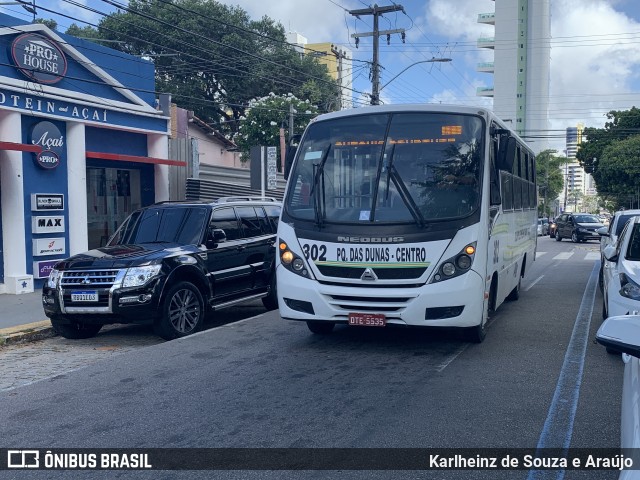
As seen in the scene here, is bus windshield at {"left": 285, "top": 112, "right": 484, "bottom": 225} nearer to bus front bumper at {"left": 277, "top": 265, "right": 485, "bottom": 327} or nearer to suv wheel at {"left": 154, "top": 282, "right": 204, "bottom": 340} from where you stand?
bus front bumper at {"left": 277, "top": 265, "right": 485, "bottom": 327}

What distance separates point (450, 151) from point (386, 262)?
5.25 ft

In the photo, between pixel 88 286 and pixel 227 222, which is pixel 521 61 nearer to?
pixel 227 222

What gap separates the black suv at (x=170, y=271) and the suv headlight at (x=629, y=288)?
18.5 feet

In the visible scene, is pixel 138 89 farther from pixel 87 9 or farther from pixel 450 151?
pixel 450 151

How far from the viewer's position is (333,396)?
601 centimetres

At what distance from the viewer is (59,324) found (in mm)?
9438

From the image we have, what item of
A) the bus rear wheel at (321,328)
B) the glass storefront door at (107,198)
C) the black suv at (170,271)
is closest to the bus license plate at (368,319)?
the bus rear wheel at (321,328)

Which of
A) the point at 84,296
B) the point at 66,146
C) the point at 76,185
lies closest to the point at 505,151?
the point at 84,296

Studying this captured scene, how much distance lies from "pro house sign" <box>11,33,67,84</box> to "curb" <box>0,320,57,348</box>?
6295 mm

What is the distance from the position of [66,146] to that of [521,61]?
8382cm

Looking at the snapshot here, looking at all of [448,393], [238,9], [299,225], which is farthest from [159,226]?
[238,9]

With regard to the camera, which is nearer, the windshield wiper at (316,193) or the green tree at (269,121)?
the windshield wiper at (316,193)

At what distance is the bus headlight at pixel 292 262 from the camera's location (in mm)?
7695

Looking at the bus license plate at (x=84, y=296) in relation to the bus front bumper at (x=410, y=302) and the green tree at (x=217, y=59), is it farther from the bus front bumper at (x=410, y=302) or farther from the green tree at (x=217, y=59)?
the green tree at (x=217, y=59)
